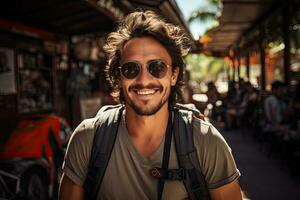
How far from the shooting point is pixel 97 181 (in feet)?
6.91

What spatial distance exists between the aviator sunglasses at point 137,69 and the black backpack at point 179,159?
27 cm

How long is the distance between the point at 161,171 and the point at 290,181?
5.00 meters

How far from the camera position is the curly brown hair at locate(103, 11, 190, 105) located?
2.33 m

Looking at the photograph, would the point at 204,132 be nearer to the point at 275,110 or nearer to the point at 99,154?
the point at 99,154

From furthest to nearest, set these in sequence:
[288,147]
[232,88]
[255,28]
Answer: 1. [232,88]
2. [255,28]
3. [288,147]

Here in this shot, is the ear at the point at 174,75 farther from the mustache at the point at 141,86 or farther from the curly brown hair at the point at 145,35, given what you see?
the mustache at the point at 141,86

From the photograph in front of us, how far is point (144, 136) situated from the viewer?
7.45 ft

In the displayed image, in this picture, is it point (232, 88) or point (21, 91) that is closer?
point (21, 91)

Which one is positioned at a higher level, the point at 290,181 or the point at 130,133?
the point at 130,133

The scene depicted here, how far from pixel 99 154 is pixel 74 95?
7.98 metres

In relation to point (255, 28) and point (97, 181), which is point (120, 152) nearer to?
point (97, 181)

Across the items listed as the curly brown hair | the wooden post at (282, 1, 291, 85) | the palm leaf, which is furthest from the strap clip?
the palm leaf

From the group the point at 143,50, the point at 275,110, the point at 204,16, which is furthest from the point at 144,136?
the point at 204,16

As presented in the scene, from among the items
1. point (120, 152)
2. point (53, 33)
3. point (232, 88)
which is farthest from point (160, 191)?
point (232, 88)
